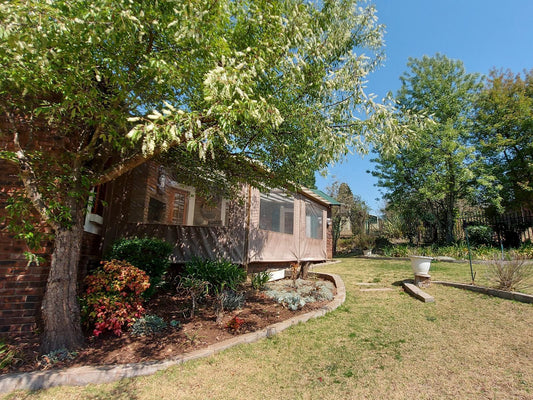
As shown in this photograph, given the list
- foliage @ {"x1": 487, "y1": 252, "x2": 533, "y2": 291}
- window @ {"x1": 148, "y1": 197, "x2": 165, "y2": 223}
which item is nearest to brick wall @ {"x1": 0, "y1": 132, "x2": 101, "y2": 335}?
window @ {"x1": 148, "y1": 197, "x2": 165, "y2": 223}

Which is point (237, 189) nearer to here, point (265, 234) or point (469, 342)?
point (265, 234)

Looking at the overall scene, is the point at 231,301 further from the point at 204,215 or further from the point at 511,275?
the point at 511,275

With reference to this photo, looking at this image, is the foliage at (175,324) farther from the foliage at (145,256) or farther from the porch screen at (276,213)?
the porch screen at (276,213)

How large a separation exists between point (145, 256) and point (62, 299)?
1.69 metres

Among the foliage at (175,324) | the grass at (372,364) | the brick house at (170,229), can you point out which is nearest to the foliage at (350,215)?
the brick house at (170,229)

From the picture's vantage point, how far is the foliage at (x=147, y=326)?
4.30 meters

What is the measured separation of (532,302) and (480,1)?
6.95m

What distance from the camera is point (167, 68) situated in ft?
10.2

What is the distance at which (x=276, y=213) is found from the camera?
986 centimetres

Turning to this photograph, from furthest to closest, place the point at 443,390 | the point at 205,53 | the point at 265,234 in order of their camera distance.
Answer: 1. the point at 265,234
2. the point at 205,53
3. the point at 443,390

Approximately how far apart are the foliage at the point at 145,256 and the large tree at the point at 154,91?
1.27 m

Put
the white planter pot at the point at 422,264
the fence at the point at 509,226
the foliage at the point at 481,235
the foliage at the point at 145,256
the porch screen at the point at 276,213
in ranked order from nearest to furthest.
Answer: the foliage at the point at 145,256
the white planter pot at the point at 422,264
the porch screen at the point at 276,213
the fence at the point at 509,226
the foliage at the point at 481,235

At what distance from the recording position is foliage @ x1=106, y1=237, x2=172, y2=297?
17.2 feet

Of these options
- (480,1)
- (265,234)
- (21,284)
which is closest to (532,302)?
(265,234)
